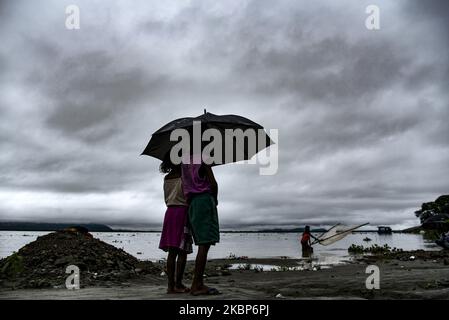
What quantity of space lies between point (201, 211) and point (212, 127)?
1.27 metres

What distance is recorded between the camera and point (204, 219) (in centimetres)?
571

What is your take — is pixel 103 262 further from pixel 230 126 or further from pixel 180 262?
pixel 230 126

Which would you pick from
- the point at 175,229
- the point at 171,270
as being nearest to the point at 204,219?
the point at 175,229

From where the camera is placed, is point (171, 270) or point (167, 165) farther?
point (167, 165)

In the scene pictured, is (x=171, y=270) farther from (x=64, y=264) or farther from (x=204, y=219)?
(x=64, y=264)

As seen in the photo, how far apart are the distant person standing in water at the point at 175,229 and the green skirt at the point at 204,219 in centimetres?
42

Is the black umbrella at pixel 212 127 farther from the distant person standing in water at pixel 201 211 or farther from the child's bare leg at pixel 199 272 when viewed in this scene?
the child's bare leg at pixel 199 272

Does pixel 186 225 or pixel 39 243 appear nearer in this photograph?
pixel 186 225

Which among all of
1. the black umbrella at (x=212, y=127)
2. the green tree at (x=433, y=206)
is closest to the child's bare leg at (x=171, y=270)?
the black umbrella at (x=212, y=127)

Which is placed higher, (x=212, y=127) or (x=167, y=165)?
(x=212, y=127)
